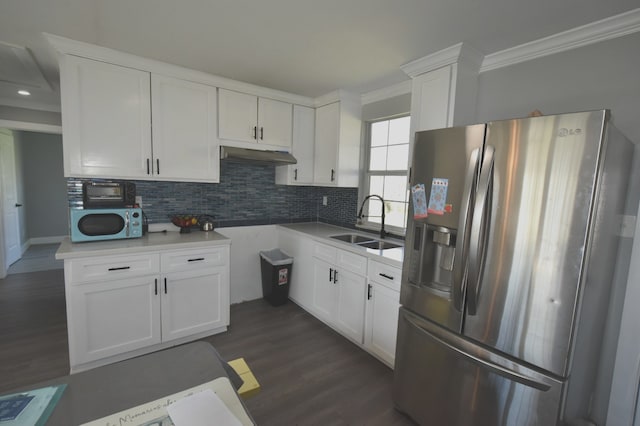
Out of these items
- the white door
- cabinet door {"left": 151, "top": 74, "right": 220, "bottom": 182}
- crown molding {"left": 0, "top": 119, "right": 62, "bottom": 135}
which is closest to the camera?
cabinet door {"left": 151, "top": 74, "right": 220, "bottom": 182}

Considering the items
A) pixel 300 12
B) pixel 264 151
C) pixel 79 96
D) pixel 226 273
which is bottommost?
pixel 226 273

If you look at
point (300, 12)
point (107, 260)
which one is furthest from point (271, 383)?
point (300, 12)

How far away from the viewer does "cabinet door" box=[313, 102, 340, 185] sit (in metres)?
3.18

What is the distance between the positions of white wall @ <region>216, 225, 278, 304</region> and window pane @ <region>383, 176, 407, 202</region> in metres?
1.44

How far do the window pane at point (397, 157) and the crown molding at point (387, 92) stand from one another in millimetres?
502

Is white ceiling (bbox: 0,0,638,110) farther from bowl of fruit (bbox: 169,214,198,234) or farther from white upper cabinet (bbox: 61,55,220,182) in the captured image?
bowl of fruit (bbox: 169,214,198,234)

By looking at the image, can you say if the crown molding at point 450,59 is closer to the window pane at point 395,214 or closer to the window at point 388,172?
the window at point 388,172

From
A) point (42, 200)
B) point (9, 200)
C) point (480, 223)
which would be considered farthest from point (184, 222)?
point (42, 200)

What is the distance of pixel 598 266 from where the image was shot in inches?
53.8

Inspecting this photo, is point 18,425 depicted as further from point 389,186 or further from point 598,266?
point 389,186

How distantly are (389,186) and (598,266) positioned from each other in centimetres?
188

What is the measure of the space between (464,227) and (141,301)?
238 centimetres

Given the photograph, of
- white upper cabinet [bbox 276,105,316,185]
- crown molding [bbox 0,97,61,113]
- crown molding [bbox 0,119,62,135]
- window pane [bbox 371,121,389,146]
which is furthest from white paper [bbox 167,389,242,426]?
crown molding [bbox 0,97,61,113]

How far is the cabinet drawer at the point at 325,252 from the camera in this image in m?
2.78
